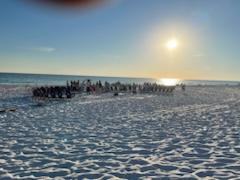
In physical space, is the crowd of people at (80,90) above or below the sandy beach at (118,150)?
above

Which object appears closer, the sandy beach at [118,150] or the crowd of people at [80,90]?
the sandy beach at [118,150]

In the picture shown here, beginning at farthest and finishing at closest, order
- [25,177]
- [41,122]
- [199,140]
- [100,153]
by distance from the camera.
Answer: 1. [41,122]
2. [199,140]
3. [100,153]
4. [25,177]

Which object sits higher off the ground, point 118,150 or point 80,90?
point 80,90

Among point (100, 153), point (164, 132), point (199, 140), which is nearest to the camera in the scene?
point (100, 153)

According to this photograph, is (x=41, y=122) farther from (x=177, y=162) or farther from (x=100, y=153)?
(x=177, y=162)

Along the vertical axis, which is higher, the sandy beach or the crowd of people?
the crowd of people

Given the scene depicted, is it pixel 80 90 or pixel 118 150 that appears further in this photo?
pixel 80 90

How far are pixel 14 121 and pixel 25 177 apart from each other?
332 inches

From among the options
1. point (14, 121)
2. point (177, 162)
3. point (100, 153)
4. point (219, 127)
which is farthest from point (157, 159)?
point (14, 121)

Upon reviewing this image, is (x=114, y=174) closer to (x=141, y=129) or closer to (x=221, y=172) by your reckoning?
(x=221, y=172)

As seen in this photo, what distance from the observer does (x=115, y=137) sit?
35.5 ft

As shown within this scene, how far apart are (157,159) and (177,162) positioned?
52cm

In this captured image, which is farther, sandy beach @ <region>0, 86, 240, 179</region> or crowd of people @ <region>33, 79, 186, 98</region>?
crowd of people @ <region>33, 79, 186, 98</region>

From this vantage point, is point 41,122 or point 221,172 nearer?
point 221,172
